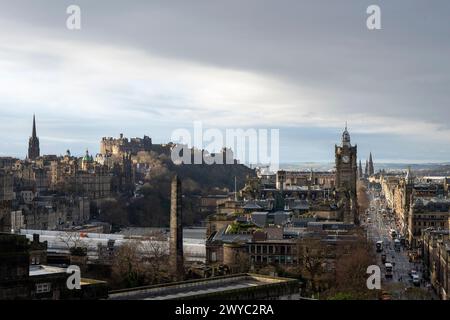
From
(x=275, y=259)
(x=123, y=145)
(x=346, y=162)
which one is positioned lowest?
(x=275, y=259)

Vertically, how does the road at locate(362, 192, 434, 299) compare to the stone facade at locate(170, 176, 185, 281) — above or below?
below

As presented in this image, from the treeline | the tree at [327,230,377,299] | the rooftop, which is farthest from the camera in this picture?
the treeline

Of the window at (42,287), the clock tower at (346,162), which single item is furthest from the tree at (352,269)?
the clock tower at (346,162)

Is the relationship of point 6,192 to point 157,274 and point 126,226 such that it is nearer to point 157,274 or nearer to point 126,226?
point 126,226

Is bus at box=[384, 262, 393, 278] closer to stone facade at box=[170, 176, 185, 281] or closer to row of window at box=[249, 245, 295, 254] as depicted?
row of window at box=[249, 245, 295, 254]

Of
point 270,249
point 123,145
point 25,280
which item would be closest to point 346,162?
point 270,249

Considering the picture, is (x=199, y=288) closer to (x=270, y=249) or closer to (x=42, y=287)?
(x=42, y=287)

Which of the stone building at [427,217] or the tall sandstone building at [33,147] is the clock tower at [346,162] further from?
the tall sandstone building at [33,147]

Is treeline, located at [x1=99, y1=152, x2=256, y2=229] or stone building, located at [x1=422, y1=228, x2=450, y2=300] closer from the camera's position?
stone building, located at [x1=422, y1=228, x2=450, y2=300]

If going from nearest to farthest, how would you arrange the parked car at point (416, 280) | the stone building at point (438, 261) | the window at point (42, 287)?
the window at point (42, 287)
the stone building at point (438, 261)
the parked car at point (416, 280)

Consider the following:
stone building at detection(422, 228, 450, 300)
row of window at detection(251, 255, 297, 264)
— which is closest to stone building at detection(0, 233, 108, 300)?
stone building at detection(422, 228, 450, 300)
